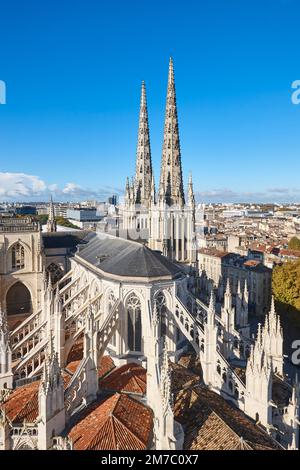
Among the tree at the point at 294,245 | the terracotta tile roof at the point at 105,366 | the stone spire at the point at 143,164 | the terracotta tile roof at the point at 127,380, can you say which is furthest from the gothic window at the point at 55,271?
the tree at the point at 294,245

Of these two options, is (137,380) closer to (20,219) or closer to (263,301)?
(20,219)

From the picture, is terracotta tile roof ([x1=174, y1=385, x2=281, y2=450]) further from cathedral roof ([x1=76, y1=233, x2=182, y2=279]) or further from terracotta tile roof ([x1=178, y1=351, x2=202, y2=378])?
cathedral roof ([x1=76, y1=233, x2=182, y2=279])

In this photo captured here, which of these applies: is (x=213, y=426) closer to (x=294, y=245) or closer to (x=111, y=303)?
(x=111, y=303)

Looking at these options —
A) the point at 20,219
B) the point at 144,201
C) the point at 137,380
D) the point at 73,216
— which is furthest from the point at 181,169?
the point at 73,216

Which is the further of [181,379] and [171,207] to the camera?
[171,207]

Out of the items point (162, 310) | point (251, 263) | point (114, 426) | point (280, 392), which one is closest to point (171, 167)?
point (162, 310)

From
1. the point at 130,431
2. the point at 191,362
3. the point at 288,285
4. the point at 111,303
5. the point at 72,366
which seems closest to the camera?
the point at 130,431

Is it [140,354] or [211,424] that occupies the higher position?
[211,424]
